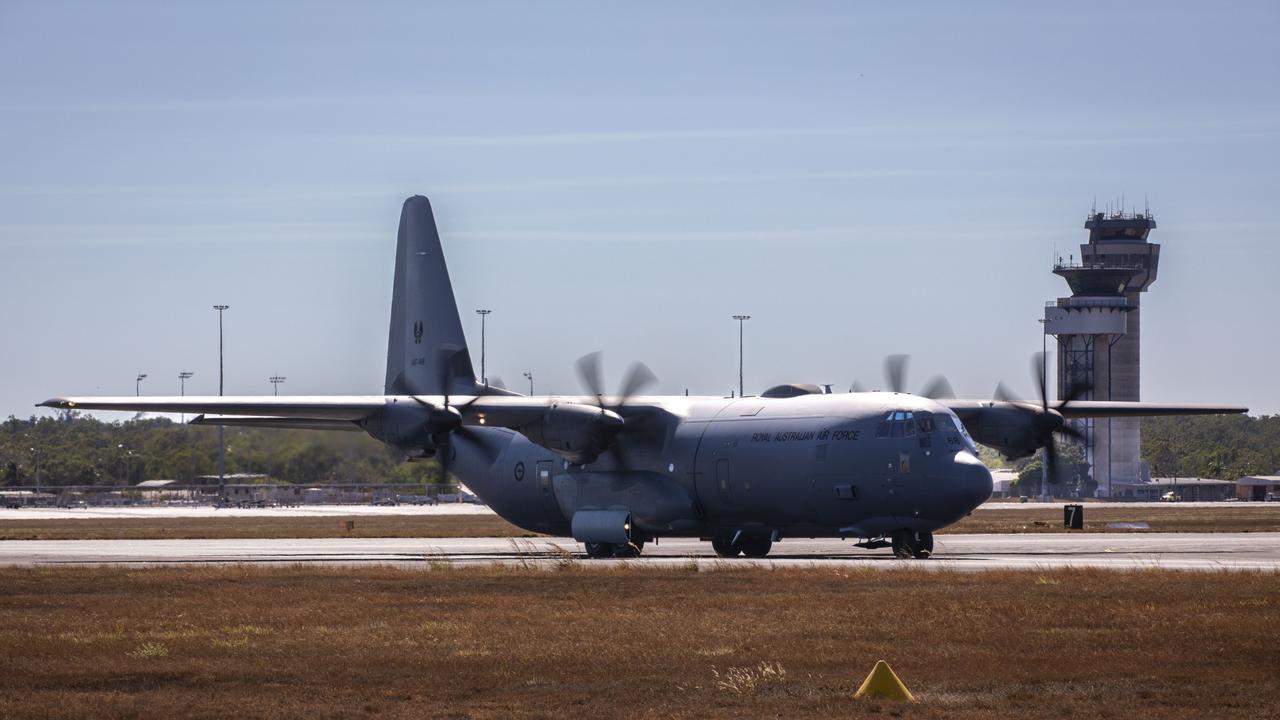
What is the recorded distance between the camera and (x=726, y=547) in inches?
1613

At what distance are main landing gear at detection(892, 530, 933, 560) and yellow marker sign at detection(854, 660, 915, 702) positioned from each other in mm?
22185

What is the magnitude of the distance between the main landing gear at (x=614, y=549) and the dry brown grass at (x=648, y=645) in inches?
396

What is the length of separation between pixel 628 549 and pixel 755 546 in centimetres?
331

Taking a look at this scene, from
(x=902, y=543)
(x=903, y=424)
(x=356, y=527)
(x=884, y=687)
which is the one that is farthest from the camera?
(x=356, y=527)

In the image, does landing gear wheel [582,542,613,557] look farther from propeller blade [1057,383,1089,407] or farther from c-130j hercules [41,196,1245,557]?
propeller blade [1057,383,1089,407]

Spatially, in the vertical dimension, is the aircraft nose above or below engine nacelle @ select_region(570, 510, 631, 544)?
above

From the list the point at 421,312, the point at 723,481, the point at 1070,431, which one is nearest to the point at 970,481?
the point at 723,481

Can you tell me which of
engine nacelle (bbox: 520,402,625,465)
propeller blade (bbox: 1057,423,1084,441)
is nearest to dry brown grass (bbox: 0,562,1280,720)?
engine nacelle (bbox: 520,402,625,465)

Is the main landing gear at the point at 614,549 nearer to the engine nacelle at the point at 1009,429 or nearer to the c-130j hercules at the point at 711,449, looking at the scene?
the c-130j hercules at the point at 711,449

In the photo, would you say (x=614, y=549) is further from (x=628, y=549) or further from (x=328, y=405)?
(x=328, y=405)

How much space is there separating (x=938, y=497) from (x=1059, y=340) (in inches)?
5483

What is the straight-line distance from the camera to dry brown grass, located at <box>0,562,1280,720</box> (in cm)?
1541

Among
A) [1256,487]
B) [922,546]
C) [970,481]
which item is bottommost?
[1256,487]

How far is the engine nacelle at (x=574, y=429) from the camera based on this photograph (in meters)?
40.2
